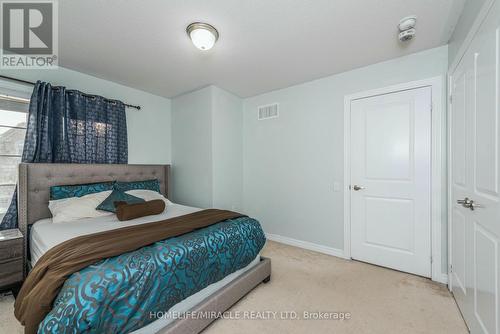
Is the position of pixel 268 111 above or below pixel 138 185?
above

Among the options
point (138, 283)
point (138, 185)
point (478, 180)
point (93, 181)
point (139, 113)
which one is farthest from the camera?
point (139, 113)

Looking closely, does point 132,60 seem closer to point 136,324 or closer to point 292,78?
point 292,78

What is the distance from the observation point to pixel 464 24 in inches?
66.4

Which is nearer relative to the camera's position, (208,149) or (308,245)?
(308,245)

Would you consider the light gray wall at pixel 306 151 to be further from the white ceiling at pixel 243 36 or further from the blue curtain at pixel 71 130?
the blue curtain at pixel 71 130

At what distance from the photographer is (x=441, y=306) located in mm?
1827

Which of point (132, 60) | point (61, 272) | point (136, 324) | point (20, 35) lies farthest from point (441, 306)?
point (20, 35)

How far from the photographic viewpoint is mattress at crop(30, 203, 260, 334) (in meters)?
1.36

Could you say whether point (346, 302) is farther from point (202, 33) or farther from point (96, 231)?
point (202, 33)

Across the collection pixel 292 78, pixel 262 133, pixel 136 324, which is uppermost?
pixel 292 78

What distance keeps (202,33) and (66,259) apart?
1.89m

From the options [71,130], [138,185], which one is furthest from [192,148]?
[71,130]

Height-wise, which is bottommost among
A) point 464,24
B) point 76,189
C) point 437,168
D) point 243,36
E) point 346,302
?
point 346,302

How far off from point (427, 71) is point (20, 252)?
4.31 meters
